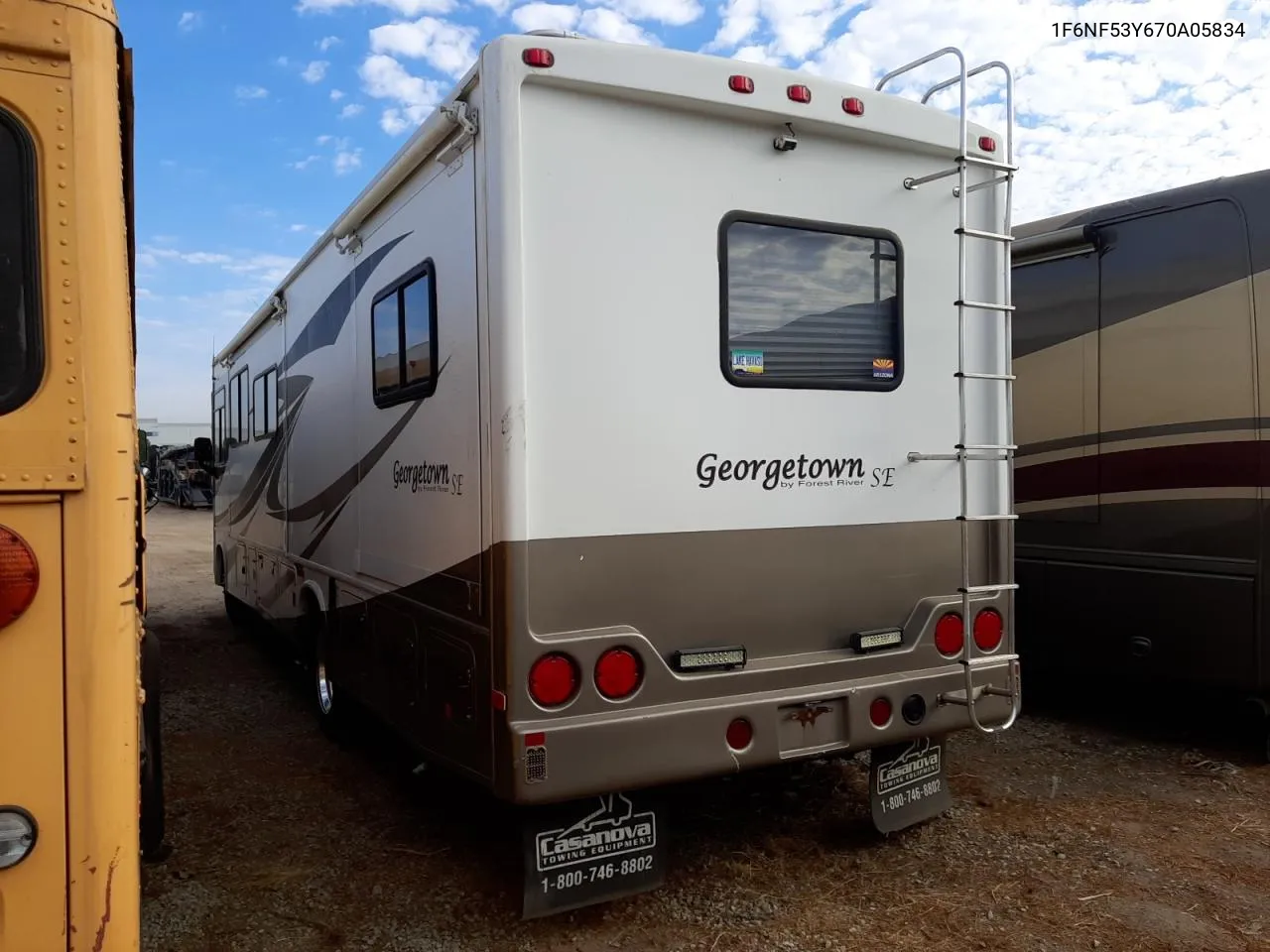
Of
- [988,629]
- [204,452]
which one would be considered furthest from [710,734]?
→ [204,452]

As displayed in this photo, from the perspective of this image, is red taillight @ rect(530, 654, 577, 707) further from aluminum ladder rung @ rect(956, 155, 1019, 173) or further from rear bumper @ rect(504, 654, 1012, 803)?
aluminum ladder rung @ rect(956, 155, 1019, 173)

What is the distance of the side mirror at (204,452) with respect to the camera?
10016mm

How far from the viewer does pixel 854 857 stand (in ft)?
13.5

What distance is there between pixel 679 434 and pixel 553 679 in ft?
3.05

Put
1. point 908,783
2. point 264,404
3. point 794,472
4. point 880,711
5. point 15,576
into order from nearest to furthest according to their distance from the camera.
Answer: point 15,576 < point 794,472 < point 880,711 < point 908,783 < point 264,404

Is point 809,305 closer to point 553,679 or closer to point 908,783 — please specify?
point 553,679

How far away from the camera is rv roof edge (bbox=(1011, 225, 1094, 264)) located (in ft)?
18.9

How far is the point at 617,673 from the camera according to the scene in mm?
3311

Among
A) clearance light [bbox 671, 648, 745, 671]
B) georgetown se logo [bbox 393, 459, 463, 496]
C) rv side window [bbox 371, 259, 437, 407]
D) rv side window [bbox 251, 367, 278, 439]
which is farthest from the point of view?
rv side window [bbox 251, 367, 278, 439]

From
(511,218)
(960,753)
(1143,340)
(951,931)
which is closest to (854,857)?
(951,931)

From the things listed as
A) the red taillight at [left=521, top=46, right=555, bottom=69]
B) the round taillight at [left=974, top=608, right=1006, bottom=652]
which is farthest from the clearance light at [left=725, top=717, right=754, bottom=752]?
the red taillight at [left=521, top=46, right=555, bottom=69]

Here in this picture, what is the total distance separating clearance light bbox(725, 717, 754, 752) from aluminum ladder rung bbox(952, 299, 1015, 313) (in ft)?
5.77

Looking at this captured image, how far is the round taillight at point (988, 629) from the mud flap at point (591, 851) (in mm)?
1479

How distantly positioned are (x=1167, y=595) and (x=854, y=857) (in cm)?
247
